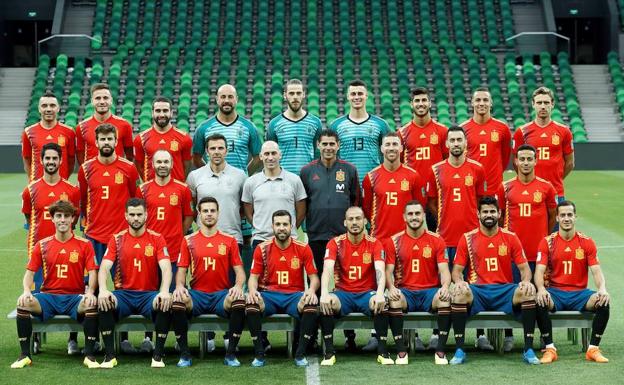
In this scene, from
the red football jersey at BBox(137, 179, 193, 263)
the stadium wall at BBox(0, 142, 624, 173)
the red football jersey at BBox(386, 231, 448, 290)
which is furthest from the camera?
the stadium wall at BBox(0, 142, 624, 173)

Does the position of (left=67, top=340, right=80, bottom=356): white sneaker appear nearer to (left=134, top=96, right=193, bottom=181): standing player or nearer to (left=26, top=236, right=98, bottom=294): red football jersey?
(left=26, top=236, right=98, bottom=294): red football jersey

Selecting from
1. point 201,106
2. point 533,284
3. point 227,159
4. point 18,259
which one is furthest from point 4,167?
point 533,284

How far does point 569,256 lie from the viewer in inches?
377

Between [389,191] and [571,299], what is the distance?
1753 millimetres

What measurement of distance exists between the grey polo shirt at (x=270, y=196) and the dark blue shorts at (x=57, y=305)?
62.4 inches

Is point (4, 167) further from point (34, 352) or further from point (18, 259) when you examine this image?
point (34, 352)

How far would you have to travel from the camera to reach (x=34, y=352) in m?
9.75

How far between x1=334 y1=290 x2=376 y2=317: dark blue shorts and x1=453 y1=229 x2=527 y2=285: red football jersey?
79 cm

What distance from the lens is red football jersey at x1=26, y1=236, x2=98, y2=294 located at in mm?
9461

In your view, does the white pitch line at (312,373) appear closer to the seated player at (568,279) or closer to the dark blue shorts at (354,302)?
the dark blue shorts at (354,302)

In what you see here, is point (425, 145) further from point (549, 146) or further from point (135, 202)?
point (135, 202)

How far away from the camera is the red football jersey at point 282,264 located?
9500mm

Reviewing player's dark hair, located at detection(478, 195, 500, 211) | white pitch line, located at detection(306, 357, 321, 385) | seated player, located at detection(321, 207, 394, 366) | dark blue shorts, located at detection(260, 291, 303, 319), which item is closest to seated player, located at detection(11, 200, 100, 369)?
dark blue shorts, located at detection(260, 291, 303, 319)

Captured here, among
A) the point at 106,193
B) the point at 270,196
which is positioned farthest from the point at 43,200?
the point at 270,196
